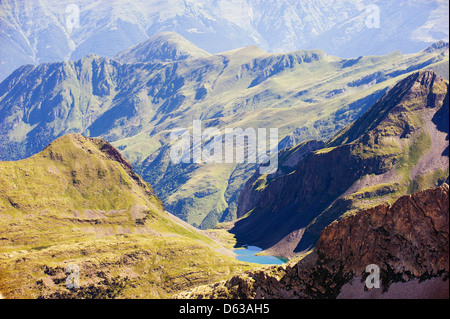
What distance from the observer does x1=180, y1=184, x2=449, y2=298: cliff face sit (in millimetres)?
101188

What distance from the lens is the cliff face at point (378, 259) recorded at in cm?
10119

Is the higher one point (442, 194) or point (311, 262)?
point (442, 194)

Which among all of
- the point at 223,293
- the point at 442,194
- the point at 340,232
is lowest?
the point at 223,293

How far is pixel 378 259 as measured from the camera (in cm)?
11156

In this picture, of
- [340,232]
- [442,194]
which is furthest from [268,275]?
[442,194]

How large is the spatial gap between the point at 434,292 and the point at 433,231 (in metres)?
15.1
